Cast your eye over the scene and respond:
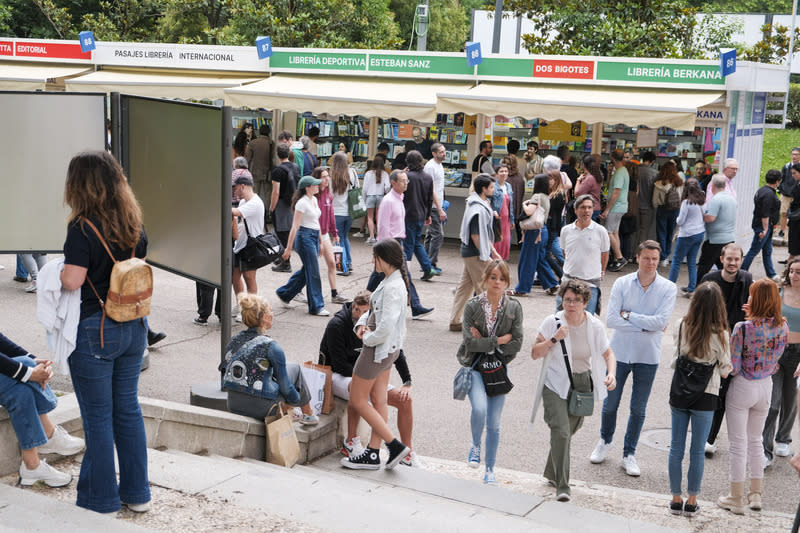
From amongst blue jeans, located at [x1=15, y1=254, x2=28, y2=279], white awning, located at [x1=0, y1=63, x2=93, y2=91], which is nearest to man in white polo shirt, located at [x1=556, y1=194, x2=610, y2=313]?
blue jeans, located at [x1=15, y1=254, x2=28, y2=279]

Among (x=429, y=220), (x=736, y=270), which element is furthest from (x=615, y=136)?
(x=736, y=270)

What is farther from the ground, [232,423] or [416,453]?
[232,423]

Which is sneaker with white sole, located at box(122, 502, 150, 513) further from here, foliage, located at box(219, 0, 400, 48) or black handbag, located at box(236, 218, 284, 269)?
foliage, located at box(219, 0, 400, 48)

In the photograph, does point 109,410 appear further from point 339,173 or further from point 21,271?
point 21,271

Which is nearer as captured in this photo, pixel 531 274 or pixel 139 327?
pixel 139 327

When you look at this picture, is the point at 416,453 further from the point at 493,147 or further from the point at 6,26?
the point at 6,26

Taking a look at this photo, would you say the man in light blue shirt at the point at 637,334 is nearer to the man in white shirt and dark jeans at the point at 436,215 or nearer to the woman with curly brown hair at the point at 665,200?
the man in white shirt and dark jeans at the point at 436,215

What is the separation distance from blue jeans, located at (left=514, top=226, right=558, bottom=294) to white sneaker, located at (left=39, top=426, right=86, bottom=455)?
25.2ft

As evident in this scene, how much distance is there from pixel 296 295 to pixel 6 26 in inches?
1065

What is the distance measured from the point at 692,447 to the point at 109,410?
12.2 feet

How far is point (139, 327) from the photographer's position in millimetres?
4664

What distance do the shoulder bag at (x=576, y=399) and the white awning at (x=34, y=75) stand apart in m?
16.5

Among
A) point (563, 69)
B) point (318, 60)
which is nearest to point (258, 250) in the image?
point (563, 69)

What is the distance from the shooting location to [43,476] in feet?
16.7
